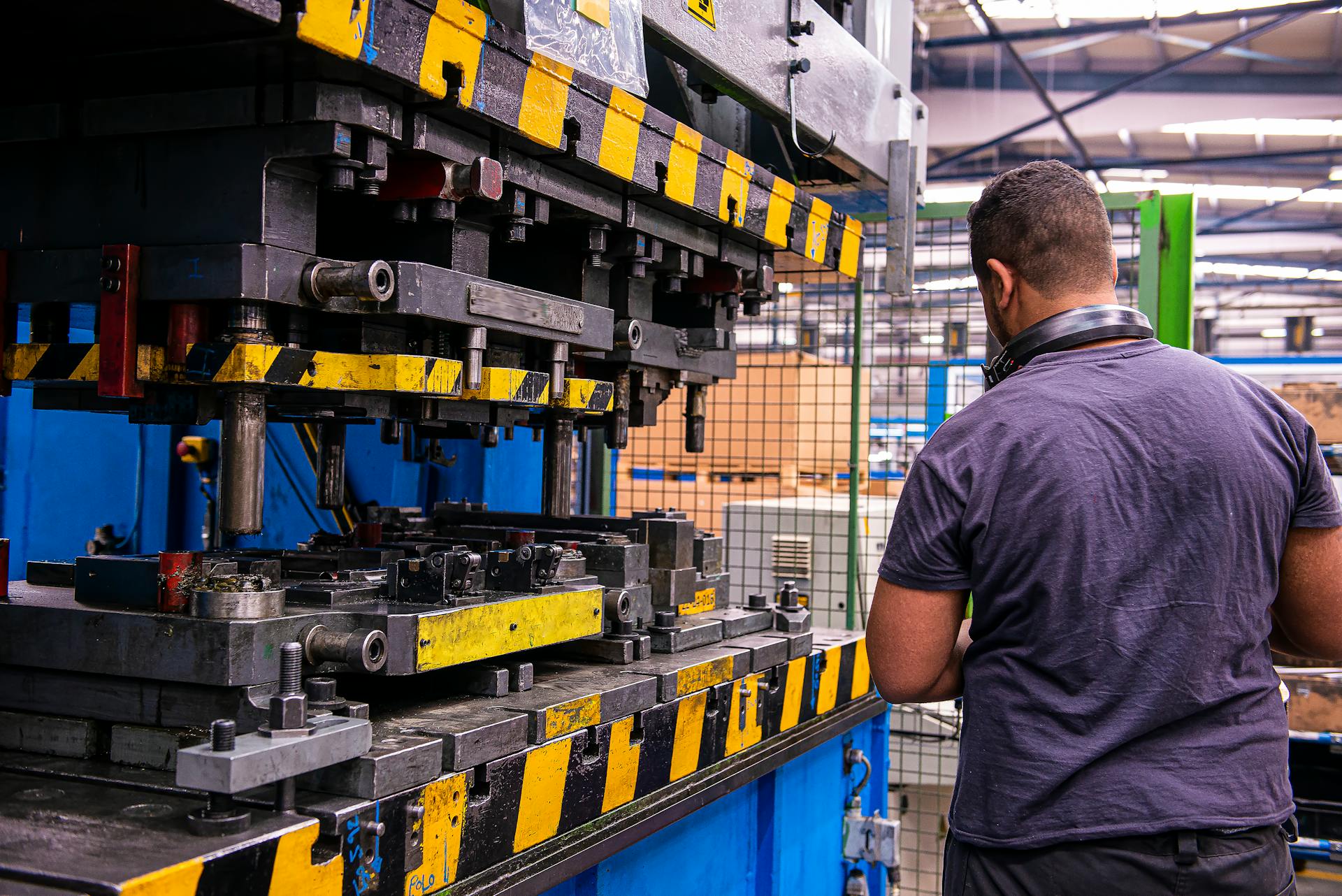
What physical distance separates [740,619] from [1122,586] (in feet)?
4.62

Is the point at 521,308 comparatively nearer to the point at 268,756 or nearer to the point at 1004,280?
the point at 1004,280

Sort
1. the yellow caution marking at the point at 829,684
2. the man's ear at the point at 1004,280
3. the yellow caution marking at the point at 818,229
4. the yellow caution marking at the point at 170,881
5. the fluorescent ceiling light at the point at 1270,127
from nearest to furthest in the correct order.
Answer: the yellow caution marking at the point at 170,881 < the man's ear at the point at 1004,280 < the yellow caution marking at the point at 829,684 < the yellow caution marking at the point at 818,229 < the fluorescent ceiling light at the point at 1270,127

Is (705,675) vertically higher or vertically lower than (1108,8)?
lower

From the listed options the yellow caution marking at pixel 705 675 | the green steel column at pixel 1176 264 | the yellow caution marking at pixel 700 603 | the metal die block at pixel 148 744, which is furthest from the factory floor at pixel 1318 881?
the metal die block at pixel 148 744

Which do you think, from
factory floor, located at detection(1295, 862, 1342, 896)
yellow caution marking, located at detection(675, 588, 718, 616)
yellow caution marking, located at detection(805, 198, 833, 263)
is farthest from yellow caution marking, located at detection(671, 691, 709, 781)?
factory floor, located at detection(1295, 862, 1342, 896)

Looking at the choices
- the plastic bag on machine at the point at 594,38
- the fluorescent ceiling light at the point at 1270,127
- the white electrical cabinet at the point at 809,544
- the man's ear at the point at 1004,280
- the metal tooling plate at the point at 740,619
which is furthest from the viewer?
the fluorescent ceiling light at the point at 1270,127

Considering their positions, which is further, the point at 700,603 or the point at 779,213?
the point at 779,213

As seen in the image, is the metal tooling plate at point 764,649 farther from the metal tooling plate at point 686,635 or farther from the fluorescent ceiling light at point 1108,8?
the fluorescent ceiling light at point 1108,8

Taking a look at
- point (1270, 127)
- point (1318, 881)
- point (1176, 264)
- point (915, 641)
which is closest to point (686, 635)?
point (915, 641)

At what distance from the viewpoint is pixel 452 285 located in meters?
1.95

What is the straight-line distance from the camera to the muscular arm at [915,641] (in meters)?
1.66

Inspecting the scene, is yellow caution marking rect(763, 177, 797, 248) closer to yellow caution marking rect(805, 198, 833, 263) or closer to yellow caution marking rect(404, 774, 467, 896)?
yellow caution marking rect(805, 198, 833, 263)

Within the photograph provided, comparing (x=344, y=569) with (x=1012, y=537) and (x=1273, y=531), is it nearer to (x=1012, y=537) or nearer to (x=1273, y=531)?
(x=1012, y=537)

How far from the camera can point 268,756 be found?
4.57 feet
